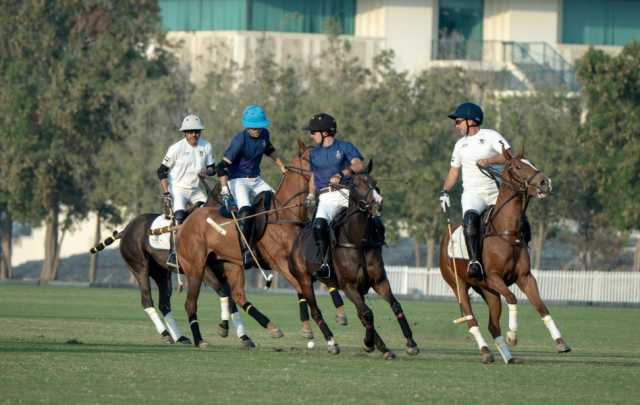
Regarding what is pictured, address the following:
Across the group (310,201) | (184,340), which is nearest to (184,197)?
(184,340)

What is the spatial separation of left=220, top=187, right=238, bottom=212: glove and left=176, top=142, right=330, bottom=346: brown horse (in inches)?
6.2

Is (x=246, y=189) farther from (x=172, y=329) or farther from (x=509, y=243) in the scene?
(x=509, y=243)

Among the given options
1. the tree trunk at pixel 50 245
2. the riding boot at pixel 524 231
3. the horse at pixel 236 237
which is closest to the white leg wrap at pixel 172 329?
the horse at pixel 236 237

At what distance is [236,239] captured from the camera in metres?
21.0

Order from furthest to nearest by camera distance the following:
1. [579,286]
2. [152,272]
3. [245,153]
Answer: [579,286] → [152,272] → [245,153]

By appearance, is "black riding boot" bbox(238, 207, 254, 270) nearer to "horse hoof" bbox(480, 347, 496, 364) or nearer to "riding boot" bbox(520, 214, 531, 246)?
"riding boot" bbox(520, 214, 531, 246)

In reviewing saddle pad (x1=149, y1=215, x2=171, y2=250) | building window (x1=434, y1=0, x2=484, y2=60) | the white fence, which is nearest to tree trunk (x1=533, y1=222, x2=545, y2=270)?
the white fence

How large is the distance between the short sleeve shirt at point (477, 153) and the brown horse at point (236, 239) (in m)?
2.37

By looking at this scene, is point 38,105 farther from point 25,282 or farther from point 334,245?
point 334,245

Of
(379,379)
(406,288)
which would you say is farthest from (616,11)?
(379,379)

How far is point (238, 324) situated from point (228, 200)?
1.68 meters

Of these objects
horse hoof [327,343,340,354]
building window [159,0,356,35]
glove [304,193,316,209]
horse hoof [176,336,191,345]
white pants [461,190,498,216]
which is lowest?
horse hoof [176,336,191,345]

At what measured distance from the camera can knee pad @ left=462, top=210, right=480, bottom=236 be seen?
18.6m

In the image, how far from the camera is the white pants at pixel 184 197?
22.2 m
